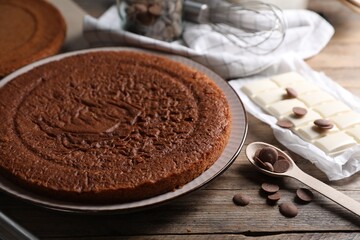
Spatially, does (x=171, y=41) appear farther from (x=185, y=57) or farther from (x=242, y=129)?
(x=242, y=129)

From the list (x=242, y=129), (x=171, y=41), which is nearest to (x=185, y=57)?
(x=171, y=41)

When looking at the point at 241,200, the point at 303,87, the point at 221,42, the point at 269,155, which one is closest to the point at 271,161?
the point at 269,155

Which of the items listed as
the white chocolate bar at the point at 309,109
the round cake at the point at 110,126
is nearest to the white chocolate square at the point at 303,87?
the white chocolate bar at the point at 309,109

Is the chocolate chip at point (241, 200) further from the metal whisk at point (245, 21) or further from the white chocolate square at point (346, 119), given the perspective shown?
the metal whisk at point (245, 21)

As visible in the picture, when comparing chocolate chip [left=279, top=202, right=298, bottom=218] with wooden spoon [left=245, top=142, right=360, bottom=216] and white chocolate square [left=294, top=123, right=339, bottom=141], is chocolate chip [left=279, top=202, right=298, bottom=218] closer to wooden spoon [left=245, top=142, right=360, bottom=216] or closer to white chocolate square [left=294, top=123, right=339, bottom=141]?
wooden spoon [left=245, top=142, right=360, bottom=216]

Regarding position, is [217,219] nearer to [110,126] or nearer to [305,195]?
[305,195]
